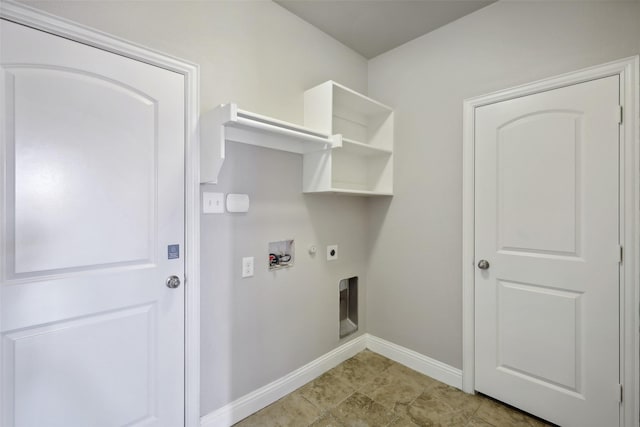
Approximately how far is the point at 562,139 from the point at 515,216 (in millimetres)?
506

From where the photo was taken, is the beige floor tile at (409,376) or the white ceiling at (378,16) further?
the beige floor tile at (409,376)

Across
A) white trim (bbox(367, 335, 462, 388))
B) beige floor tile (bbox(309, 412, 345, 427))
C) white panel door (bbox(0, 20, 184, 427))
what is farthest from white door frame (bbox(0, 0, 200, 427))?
white trim (bbox(367, 335, 462, 388))

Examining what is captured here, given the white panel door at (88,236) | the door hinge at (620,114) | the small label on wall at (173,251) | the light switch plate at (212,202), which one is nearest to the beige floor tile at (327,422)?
→ the white panel door at (88,236)

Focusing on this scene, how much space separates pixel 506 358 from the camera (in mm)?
1904

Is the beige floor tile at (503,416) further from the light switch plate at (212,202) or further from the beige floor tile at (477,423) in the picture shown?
the light switch plate at (212,202)

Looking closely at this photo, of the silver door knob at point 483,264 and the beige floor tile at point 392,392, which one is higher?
the silver door knob at point 483,264

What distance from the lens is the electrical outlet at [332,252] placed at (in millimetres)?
2327

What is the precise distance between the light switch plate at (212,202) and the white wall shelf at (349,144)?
637mm

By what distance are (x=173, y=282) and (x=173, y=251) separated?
16cm

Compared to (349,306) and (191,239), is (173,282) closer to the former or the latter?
(191,239)

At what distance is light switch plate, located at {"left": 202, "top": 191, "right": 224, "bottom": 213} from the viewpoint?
1.61 m

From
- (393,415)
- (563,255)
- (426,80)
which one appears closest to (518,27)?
(426,80)

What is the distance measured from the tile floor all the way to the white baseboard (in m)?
0.04

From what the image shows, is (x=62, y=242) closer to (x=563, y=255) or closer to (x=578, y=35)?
(x=563, y=255)
